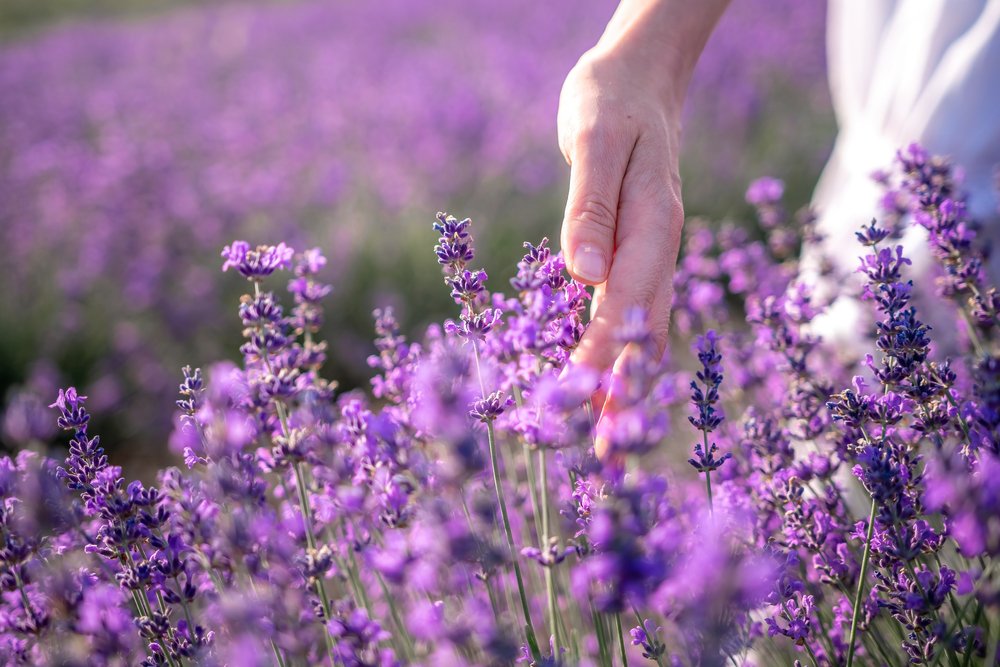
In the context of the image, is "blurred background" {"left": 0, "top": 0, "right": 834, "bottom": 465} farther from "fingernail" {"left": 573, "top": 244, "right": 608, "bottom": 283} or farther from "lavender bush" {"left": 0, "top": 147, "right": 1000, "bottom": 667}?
"fingernail" {"left": 573, "top": 244, "right": 608, "bottom": 283}

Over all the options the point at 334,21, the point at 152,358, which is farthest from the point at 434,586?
the point at 334,21

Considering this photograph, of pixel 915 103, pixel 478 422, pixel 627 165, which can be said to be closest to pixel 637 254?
pixel 627 165

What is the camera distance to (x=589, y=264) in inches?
58.7

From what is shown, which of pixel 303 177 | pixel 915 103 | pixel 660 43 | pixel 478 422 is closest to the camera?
pixel 478 422

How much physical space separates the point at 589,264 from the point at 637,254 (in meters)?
0.09

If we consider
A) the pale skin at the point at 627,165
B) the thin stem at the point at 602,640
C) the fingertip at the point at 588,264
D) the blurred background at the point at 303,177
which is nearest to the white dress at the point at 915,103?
the pale skin at the point at 627,165

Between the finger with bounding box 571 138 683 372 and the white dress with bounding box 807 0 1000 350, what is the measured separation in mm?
1250

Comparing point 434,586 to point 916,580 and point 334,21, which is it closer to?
point 916,580

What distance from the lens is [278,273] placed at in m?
5.19

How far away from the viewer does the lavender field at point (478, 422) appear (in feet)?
3.64

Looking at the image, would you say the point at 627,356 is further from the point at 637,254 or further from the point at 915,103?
the point at 915,103

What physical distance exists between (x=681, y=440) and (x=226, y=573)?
215 centimetres

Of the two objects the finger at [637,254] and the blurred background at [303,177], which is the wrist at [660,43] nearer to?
the finger at [637,254]

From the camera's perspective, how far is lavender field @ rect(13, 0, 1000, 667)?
1109 mm
